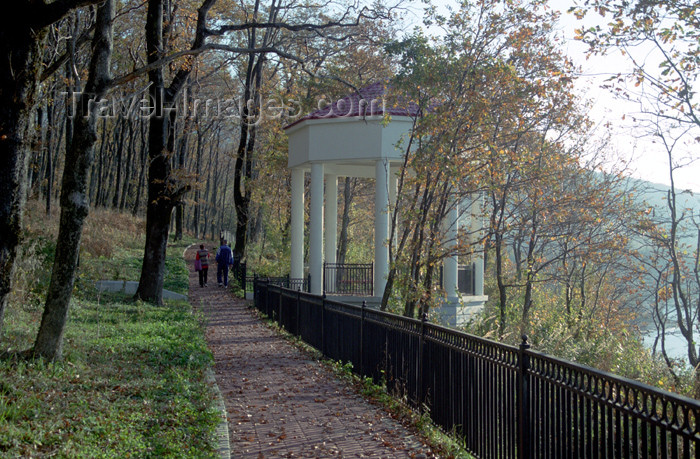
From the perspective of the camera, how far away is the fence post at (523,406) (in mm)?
5387

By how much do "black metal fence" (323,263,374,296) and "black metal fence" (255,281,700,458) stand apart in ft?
34.9

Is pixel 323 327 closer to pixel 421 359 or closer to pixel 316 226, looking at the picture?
pixel 421 359

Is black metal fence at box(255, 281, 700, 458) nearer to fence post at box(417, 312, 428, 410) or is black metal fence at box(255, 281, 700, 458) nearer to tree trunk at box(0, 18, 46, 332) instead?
fence post at box(417, 312, 428, 410)

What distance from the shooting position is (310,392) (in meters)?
9.07

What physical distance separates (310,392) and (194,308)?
1042 cm

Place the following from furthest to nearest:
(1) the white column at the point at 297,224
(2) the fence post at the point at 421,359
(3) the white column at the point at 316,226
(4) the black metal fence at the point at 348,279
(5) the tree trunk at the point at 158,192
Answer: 1. (1) the white column at the point at 297,224
2. (4) the black metal fence at the point at 348,279
3. (3) the white column at the point at 316,226
4. (5) the tree trunk at the point at 158,192
5. (2) the fence post at the point at 421,359

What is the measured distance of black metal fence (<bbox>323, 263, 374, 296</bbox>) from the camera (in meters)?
21.0

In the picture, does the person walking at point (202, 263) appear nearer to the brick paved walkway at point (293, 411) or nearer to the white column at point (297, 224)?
the white column at point (297, 224)

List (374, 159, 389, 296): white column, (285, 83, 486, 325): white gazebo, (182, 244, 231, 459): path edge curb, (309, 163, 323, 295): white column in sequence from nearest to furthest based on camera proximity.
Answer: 1. (182, 244, 231, 459): path edge curb
2. (285, 83, 486, 325): white gazebo
3. (374, 159, 389, 296): white column
4. (309, 163, 323, 295): white column

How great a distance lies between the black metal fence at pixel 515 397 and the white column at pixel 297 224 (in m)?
12.1

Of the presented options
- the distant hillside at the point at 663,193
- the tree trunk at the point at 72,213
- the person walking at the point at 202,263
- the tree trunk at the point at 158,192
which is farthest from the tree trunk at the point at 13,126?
the person walking at the point at 202,263

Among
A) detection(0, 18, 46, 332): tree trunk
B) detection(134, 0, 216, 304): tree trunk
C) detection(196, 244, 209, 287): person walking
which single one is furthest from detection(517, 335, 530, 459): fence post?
detection(196, 244, 209, 287): person walking

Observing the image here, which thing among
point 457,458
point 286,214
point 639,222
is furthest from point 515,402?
point 286,214

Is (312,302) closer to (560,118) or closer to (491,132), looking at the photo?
(491,132)
